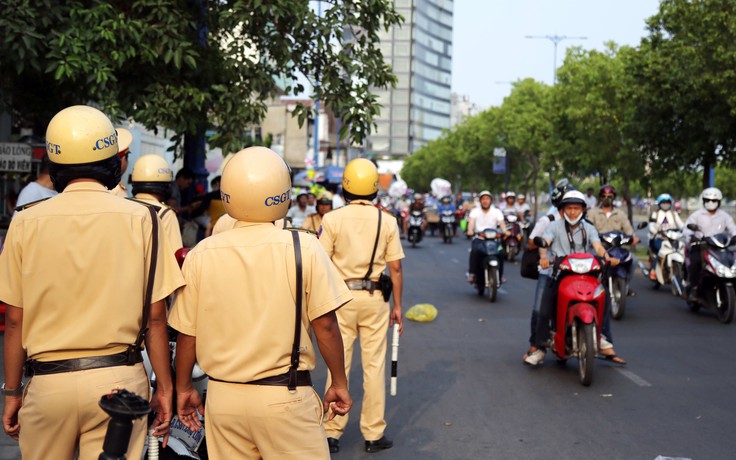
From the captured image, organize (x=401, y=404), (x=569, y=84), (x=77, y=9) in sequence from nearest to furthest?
(x=401, y=404) < (x=77, y=9) < (x=569, y=84)

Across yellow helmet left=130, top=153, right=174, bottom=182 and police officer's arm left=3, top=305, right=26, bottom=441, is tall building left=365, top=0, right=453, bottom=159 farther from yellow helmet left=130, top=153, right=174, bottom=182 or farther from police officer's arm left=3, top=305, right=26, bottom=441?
police officer's arm left=3, top=305, right=26, bottom=441

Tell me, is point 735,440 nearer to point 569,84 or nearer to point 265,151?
point 265,151

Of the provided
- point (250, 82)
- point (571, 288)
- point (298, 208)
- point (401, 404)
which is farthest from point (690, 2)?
point (401, 404)

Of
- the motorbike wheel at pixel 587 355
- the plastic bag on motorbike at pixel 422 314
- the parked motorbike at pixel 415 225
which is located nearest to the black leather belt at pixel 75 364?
the motorbike wheel at pixel 587 355

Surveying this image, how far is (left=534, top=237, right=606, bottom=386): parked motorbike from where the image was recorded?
8.51 m

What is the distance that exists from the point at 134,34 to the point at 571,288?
18.2 ft

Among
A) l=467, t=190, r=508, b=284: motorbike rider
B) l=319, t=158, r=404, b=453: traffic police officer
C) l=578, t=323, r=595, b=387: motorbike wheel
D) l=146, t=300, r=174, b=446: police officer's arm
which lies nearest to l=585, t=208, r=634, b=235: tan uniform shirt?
l=467, t=190, r=508, b=284: motorbike rider

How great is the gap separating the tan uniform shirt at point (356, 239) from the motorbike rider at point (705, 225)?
27.7 feet

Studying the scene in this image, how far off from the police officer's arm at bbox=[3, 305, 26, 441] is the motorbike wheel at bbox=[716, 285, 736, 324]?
10815mm

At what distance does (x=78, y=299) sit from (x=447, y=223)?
33076 mm

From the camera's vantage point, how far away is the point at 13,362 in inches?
140

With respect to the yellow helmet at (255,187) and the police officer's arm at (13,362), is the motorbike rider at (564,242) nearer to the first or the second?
the yellow helmet at (255,187)

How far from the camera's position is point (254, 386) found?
135 inches

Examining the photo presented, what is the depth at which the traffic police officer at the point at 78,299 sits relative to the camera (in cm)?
342
